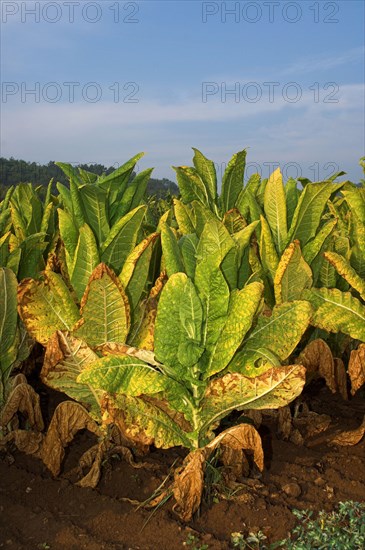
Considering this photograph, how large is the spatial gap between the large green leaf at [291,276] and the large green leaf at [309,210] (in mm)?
257

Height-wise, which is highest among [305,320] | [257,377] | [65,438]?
[305,320]

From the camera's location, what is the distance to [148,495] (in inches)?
104

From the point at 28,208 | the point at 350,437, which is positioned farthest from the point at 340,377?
the point at 28,208

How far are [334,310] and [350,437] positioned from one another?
0.66 meters

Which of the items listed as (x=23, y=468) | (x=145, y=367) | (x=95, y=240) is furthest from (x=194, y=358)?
(x=23, y=468)

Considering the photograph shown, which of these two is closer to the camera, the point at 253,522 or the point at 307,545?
the point at 307,545

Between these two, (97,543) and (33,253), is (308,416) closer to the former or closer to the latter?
(97,543)

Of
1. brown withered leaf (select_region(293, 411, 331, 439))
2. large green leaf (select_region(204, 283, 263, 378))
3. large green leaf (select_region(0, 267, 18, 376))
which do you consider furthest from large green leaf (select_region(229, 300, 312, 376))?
large green leaf (select_region(0, 267, 18, 376))

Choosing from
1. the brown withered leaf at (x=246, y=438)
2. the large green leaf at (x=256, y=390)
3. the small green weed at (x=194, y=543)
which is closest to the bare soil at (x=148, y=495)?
the small green weed at (x=194, y=543)

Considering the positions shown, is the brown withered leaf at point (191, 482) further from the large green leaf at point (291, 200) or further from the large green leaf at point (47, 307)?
the large green leaf at point (291, 200)

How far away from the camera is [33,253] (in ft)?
10.6

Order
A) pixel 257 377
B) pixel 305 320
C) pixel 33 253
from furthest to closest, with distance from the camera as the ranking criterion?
pixel 33 253 < pixel 305 320 < pixel 257 377

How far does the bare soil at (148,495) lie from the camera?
7.82 feet

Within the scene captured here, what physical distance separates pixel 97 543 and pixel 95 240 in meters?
1.16
